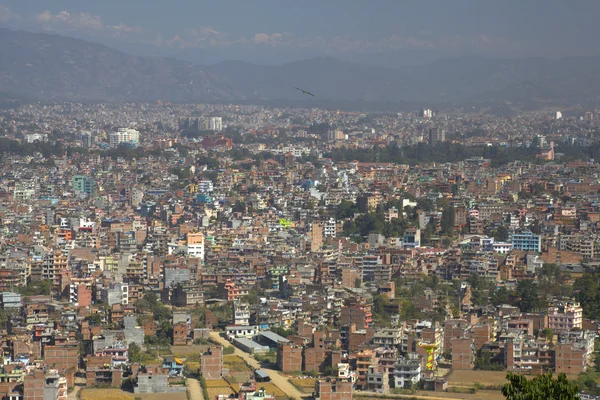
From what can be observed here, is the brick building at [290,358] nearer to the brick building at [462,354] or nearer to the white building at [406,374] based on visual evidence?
the white building at [406,374]

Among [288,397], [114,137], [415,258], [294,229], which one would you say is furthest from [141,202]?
[114,137]

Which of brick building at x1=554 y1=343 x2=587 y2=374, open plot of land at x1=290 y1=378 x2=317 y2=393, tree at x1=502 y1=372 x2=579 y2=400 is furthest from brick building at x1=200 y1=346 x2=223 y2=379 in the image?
tree at x1=502 y1=372 x2=579 y2=400

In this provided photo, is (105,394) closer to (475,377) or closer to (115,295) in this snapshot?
(475,377)

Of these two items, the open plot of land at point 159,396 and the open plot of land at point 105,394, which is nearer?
the open plot of land at point 105,394

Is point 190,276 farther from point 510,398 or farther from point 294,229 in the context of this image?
point 510,398

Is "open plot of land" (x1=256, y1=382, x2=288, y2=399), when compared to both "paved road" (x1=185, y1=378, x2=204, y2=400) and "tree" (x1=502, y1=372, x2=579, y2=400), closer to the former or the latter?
"paved road" (x1=185, y1=378, x2=204, y2=400)

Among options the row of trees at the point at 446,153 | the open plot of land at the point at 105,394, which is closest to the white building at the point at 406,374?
the open plot of land at the point at 105,394
